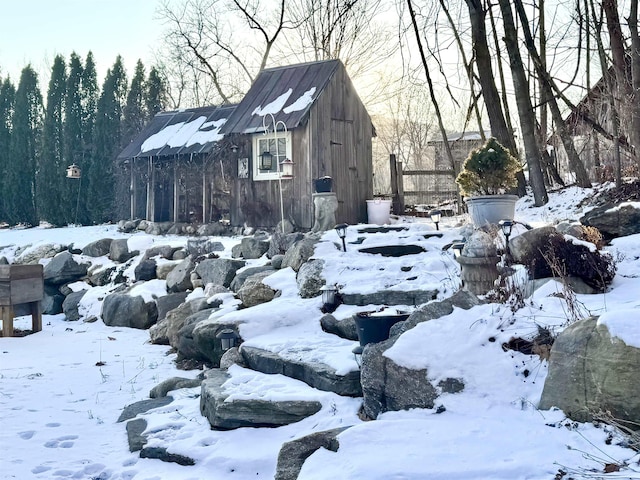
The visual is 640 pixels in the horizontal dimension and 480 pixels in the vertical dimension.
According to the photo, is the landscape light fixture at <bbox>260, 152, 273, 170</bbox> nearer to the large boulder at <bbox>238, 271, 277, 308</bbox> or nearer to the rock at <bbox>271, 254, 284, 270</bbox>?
the rock at <bbox>271, 254, 284, 270</bbox>

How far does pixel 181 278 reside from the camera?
384 inches

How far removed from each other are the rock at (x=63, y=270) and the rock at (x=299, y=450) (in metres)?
10.2

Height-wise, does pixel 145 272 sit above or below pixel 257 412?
above

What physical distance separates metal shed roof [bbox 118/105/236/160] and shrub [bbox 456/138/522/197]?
7532 mm

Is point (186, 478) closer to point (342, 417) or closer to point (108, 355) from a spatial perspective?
point (342, 417)

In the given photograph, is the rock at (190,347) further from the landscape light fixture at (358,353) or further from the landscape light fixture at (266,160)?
the landscape light fixture at (266,160)

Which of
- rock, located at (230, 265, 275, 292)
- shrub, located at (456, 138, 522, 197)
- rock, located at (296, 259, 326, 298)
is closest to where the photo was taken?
rock, located at (296, 259, 326, 298)

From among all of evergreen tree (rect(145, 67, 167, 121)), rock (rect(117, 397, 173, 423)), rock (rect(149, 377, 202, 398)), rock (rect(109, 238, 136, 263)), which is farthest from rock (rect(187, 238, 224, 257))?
evergreen tree (rect(145, 67, 167, 121))

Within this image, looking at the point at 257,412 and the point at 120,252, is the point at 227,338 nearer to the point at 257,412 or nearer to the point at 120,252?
the point at 257,412

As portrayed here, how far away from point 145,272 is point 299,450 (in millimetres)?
8327

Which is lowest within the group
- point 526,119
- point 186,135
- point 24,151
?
point 526,119

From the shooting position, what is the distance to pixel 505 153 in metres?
8.48

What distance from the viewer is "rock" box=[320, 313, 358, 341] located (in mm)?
5572

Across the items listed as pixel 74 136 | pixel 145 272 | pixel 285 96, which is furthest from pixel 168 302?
pixel 74 136
